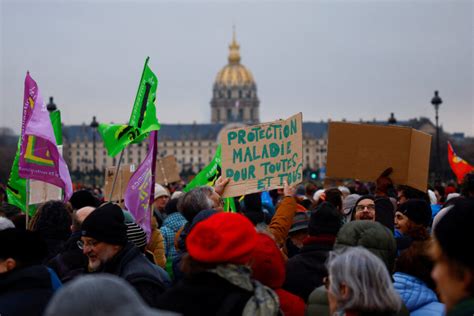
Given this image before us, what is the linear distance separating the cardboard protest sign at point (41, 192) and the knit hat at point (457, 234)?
6.78m

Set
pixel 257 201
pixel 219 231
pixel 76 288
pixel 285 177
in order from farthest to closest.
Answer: pixel 257 201
pixel 285 177
pixel 219 231
pixel 76 288

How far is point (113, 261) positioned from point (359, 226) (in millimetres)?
1308

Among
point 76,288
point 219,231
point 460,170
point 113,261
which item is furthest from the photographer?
Result: point 460,170

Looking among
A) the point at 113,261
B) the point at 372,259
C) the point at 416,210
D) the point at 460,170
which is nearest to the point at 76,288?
the point at 372,259

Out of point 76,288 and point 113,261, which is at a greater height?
point 76,288

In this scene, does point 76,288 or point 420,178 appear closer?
point 76,288

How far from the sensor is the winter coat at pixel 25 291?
167 inches

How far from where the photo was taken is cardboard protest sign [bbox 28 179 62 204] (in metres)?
9.49

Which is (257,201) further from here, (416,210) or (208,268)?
(208,268)

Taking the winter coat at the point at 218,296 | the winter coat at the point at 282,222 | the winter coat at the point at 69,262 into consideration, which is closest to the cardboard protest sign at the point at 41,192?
the winter coat at the point at 69,262

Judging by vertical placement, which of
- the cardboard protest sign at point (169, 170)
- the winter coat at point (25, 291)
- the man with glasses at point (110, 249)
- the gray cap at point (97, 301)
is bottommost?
the cardboard protest sign at point (169, 170)

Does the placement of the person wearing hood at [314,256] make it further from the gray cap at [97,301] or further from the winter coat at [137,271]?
the gray cap at [97,301]

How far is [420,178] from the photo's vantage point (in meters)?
Answer: 7.64

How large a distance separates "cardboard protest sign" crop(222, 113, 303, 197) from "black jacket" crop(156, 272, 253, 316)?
9.39 feet
